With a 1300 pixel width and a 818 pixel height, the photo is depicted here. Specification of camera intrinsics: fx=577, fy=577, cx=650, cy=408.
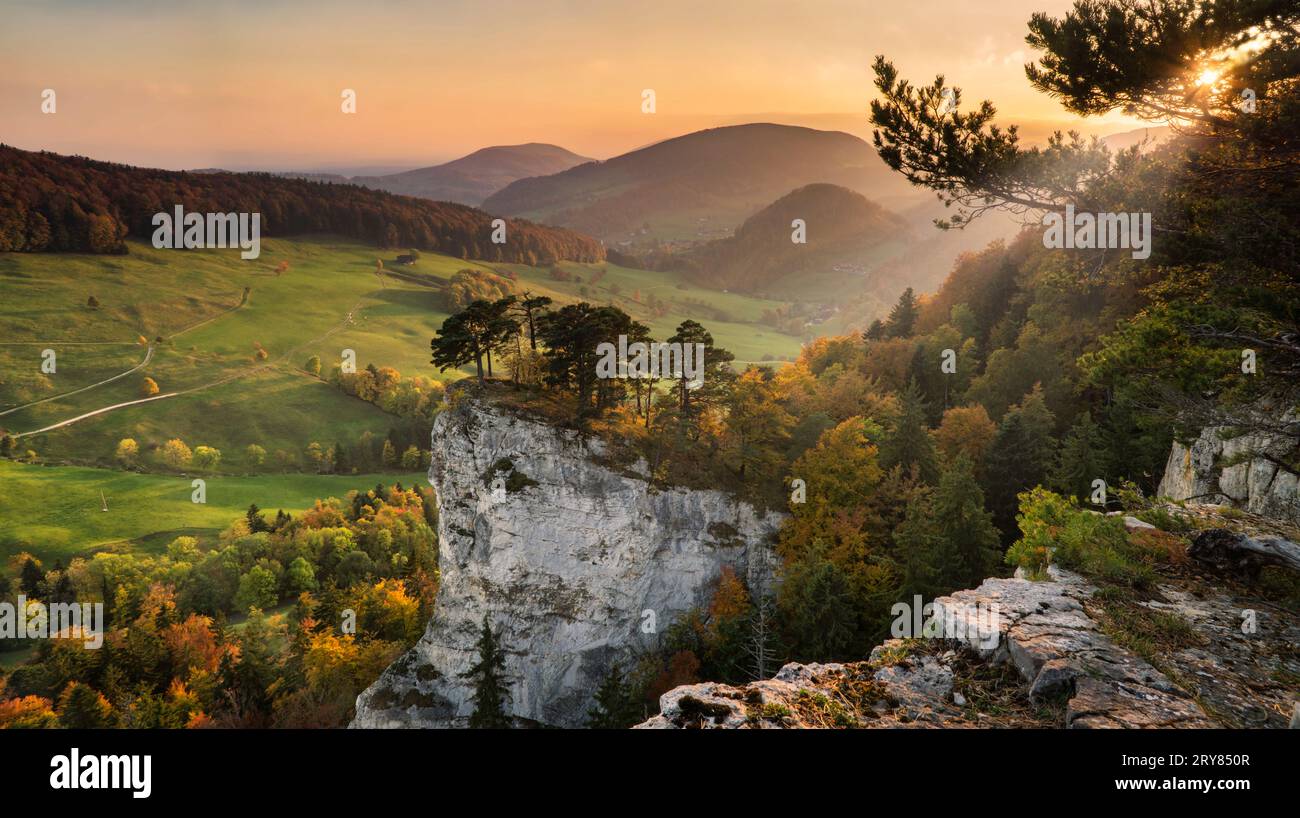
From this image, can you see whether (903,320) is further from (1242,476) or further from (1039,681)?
(1039,681)

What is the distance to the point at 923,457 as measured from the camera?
3866 centimetres

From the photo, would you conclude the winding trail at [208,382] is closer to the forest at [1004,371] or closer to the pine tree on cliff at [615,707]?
the forest at [1004,371]

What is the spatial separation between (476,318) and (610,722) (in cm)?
2725

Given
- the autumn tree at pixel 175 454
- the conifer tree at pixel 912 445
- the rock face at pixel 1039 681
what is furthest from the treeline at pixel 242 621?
the rock face at pixel 1039 681

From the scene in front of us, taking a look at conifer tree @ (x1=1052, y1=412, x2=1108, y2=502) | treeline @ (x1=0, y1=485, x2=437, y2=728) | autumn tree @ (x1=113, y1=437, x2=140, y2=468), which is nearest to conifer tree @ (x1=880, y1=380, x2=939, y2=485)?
conifer tree @ (x1=1052, y1=412, x2=1108, y2=502)

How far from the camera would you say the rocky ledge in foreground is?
26.1ft

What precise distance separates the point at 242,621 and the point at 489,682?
67.6 meters

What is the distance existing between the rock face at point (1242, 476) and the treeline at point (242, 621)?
2565 inches

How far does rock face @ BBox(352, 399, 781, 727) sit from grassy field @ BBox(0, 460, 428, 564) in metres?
81.3

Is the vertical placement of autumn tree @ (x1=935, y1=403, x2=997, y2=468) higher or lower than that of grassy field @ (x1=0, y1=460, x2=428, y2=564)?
higher

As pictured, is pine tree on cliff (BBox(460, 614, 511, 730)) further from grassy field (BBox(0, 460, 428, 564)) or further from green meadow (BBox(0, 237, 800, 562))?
green meadow (BBox(0, 237, 800, 562))

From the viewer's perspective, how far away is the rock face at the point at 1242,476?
584 inches

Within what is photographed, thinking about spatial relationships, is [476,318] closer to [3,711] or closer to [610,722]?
[610,722]

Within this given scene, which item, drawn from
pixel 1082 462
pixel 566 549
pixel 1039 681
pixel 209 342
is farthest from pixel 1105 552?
pixel 209 342
